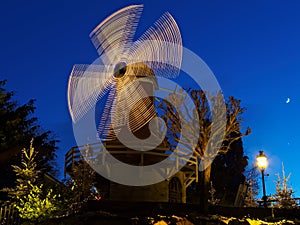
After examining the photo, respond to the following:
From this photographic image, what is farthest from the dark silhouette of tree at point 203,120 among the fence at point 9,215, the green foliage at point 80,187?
the fence at point 9,215

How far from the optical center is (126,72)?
21797mm

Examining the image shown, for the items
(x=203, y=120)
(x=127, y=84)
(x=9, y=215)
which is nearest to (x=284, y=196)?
(x=203, y=120)

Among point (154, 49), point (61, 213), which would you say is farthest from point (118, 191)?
point (154, 49)

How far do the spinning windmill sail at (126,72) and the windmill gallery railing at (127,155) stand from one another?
1423 mm

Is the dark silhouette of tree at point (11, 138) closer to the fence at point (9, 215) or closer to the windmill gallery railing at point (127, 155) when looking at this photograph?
the windmill gallery railing at point (127, 155)

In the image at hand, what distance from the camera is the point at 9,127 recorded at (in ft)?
96.3

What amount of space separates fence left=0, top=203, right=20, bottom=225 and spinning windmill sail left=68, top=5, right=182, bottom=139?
21.2ft

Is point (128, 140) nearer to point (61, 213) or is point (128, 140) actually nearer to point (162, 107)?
point (162, 107)

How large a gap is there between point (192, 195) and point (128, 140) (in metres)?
15.6

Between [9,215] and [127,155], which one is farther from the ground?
[127,155]

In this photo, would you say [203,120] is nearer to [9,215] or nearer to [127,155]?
[127,155]

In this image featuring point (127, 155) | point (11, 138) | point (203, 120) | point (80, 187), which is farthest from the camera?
point (11, 138)

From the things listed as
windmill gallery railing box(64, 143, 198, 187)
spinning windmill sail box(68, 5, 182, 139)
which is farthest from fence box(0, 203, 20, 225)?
spinning windmill sail box(68, 5, 182, 139)

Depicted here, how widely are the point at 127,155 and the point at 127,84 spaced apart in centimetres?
366
